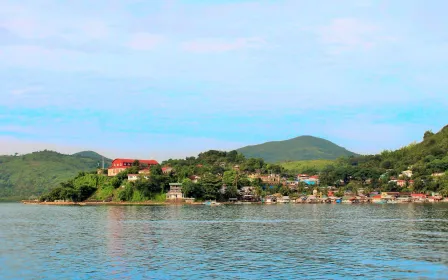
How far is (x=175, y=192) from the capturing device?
397ft

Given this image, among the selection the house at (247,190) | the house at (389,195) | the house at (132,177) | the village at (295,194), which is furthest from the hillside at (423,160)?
the house at (132,177)

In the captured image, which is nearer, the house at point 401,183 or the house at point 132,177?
the house at point 132,177

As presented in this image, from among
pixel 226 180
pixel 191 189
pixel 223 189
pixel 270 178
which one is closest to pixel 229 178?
pixel 226 180

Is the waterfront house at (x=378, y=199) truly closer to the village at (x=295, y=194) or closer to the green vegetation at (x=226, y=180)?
the village at (x=295, y=194)

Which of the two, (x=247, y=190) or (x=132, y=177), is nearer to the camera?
(x=132, y=177)

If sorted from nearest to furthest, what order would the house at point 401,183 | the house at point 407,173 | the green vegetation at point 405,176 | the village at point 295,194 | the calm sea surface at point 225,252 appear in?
the calm sea surface at point 225,252
the village at point 295,194
the green vegetation at point 405,176
the house at point 401,183
the house at point 407,173

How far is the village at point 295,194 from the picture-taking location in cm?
12350

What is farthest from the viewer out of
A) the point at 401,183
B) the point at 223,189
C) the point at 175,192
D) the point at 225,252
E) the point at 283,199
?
the point at 401,183

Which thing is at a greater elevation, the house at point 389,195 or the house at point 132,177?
the house at point 132,177

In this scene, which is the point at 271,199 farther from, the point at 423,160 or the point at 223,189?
the point at 423,160

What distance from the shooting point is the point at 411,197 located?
131 m

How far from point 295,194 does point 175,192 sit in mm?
35654

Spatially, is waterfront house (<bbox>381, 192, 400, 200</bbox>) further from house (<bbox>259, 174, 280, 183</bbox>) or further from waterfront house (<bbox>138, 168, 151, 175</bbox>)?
waterfront house (<bbox>138, 168, 151, 175</bbox>)

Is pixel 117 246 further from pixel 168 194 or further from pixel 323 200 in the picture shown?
pixel 323 200
